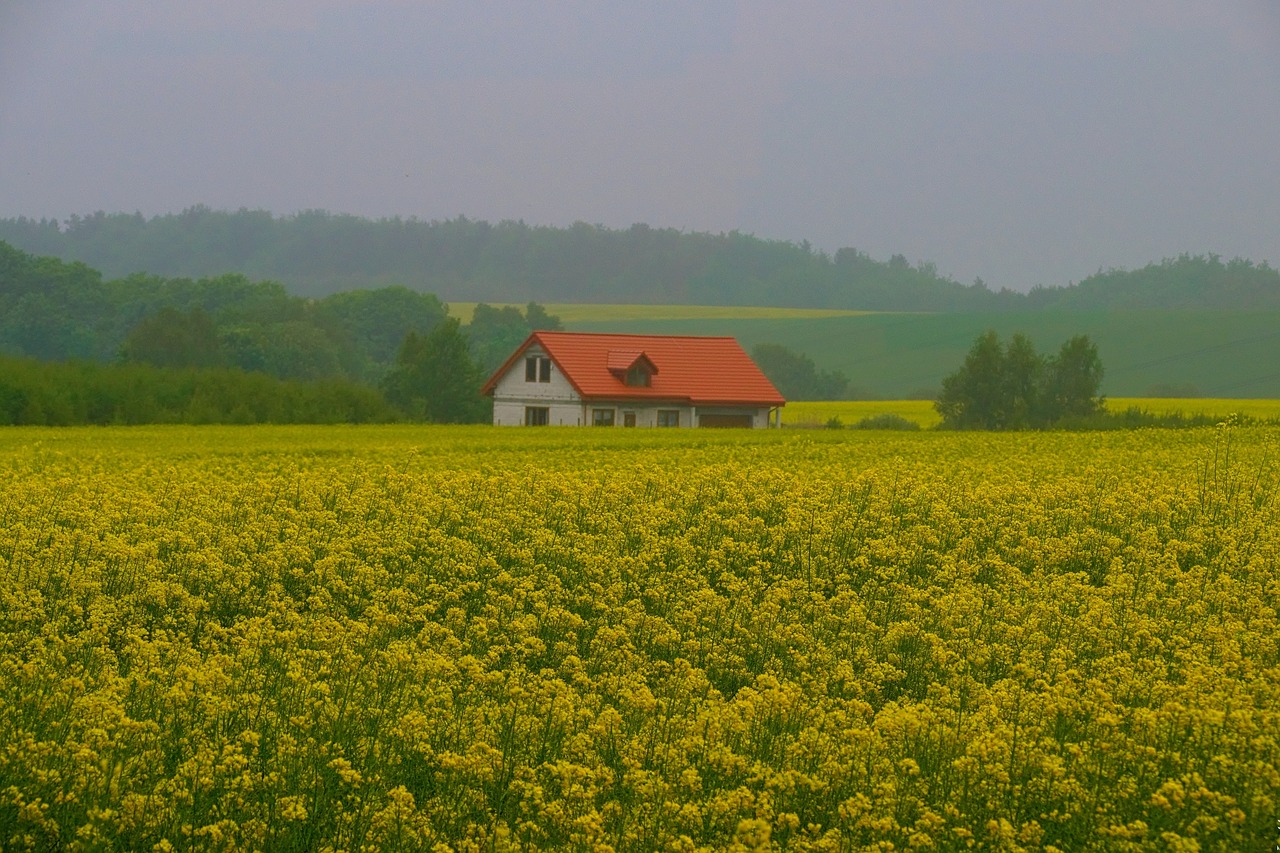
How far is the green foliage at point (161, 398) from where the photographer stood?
45.0m

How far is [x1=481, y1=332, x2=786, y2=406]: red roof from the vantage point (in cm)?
6475

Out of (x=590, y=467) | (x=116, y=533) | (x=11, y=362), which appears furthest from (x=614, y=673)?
(x=11, y=362)

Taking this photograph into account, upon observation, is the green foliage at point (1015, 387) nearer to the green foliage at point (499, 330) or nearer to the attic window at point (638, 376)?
the attic window at point (638, 376)

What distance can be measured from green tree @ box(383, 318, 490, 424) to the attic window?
1302 centimetres

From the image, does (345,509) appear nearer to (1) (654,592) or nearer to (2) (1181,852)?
(1) (654,592)

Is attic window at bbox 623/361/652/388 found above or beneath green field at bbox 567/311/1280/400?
beneath

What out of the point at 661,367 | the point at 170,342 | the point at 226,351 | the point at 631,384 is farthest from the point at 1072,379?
the point at 226,351

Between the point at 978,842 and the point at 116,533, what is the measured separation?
11.5 m

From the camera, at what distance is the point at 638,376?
6556 centimetres

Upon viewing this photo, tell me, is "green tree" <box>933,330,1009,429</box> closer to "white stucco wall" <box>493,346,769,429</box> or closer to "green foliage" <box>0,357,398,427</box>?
"white stucco wall" <box>493,346,769,429</box>

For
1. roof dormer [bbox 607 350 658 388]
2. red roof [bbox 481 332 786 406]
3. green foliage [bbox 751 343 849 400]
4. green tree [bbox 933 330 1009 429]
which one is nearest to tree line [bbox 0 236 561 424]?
red roof [bbox 481 332 786 406]

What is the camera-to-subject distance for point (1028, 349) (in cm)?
7919

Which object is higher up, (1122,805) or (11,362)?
(11,362)

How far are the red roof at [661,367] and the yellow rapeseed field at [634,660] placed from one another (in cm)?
4136
